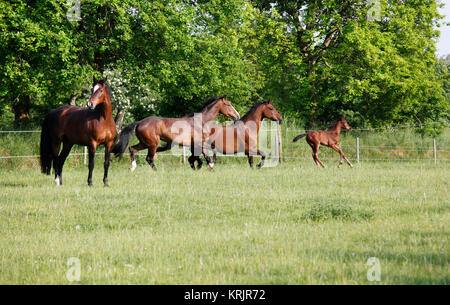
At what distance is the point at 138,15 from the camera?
2236 cm

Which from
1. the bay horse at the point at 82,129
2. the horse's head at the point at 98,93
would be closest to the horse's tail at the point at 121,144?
the bay horse at the point at 82,129

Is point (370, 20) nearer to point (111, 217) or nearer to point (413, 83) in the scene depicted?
point (413, 83)

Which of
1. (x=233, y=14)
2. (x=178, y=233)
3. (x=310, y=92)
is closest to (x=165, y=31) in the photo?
(x=233, y=14)

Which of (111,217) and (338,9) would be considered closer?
(111,217)

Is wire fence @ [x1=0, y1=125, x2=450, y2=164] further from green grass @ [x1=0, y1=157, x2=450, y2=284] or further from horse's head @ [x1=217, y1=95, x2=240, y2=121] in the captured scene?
green grass @ [x1=0, y1=157, x2=450, y2=284]

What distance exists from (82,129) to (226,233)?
7.67 m

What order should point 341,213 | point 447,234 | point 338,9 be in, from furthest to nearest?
point 338,9 < point 341,213 < point 447,234

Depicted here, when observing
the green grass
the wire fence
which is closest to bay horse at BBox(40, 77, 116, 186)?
the green grass

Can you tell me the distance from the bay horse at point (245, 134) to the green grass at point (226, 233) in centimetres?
572

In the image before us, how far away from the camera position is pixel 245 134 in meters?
18.8

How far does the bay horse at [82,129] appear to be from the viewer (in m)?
13.3
